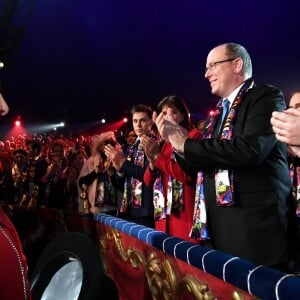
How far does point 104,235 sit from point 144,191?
1.57 ft

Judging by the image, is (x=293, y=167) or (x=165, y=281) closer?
(x=165, y=281)

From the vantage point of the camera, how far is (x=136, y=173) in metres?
3.19

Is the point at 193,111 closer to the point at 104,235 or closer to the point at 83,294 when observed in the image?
the point at 104,235

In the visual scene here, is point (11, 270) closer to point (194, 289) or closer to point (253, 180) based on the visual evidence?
point (194, 289)

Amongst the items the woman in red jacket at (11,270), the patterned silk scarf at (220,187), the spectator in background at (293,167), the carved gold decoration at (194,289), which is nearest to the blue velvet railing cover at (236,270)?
the carved gold decoration at (194,289)

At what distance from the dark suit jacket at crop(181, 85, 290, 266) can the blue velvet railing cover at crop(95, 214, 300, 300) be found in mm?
295

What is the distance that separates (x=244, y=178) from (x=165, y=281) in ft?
1.95

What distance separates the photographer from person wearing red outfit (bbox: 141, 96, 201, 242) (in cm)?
257

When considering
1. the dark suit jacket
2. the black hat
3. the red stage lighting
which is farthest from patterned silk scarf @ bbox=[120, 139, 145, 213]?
the red stage lighting

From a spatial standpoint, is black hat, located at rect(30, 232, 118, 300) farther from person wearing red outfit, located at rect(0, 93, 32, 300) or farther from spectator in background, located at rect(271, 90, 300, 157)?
spectator in background, located at rect(271, 90, 300, 157)

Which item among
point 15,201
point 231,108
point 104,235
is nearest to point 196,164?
point 231,108

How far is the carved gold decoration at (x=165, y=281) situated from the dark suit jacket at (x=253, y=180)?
322 mm

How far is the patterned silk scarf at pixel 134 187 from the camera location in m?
3.23

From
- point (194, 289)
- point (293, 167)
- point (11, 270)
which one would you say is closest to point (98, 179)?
point (293, 167)
